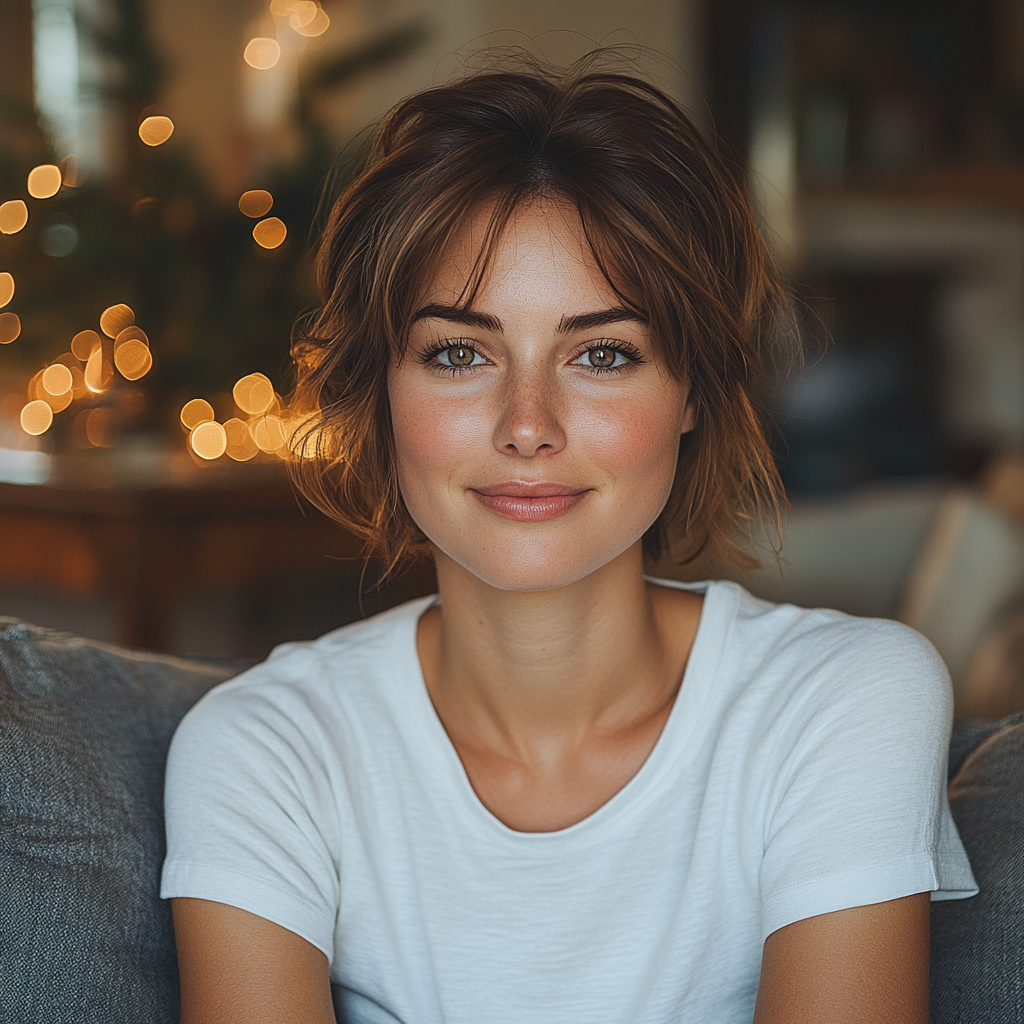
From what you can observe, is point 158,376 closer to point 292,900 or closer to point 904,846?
point 292,900

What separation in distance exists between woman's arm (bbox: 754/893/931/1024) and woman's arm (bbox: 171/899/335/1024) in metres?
0.36

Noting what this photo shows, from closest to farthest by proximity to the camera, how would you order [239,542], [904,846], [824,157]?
[904,846] < [239,542] < [824,157]

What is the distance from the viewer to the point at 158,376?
2797 mm

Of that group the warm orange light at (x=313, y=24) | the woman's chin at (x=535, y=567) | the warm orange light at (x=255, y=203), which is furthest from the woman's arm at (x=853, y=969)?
the warm orange light at (x=313, y=24)

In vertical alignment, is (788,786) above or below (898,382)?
above

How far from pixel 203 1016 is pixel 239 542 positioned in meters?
1.88

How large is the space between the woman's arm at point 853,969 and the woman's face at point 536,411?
1.15 feet

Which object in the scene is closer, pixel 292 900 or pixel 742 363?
pixel 292 900

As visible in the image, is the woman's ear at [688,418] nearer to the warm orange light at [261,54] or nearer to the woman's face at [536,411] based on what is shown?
the woman's face at [536,411]

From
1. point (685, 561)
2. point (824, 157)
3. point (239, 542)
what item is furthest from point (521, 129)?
point (824, 157)

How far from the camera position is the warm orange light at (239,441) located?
2941mm

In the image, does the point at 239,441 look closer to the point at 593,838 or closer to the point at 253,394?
the point at 253,394

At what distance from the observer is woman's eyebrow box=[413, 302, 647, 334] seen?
1021 mm

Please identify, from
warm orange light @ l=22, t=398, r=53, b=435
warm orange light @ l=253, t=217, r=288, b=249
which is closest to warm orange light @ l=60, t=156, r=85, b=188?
warm orange light @ l=253, t=217, r=288, b=249
